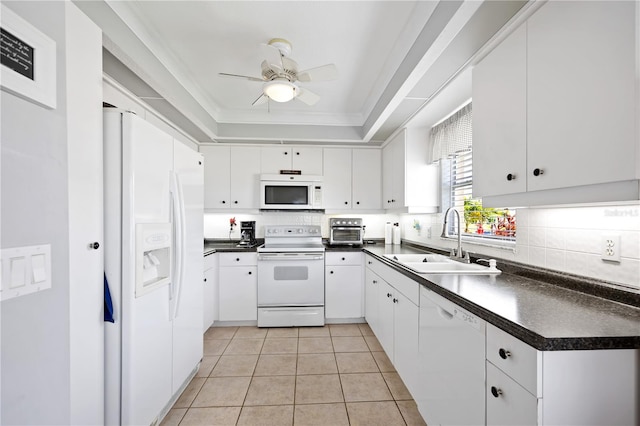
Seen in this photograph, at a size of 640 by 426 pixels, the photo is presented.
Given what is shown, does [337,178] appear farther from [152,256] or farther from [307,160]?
[152,256]

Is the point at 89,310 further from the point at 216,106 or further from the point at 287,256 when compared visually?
the point at 216,106

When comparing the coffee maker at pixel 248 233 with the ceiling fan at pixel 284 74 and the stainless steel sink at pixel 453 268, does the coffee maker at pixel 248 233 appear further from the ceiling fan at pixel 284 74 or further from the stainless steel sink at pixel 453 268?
the stainless steel sink at pixel 453 268

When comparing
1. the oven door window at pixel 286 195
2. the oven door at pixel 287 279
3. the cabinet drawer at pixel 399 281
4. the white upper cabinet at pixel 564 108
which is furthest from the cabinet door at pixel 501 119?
the oven door window at pixel 286 195

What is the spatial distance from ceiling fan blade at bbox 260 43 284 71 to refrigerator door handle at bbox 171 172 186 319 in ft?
3.14

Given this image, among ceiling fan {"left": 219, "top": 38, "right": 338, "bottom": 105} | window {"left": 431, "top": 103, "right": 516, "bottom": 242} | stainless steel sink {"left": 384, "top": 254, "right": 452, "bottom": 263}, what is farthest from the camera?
stainless steel sink {"left": 384, "top": 254, "right": 452, "bottom": 263}

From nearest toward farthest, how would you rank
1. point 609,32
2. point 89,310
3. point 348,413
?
point 609,32 → point 89,310 → point 348,413

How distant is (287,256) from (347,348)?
3.75ft

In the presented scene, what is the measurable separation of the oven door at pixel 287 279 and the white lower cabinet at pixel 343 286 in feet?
0.52

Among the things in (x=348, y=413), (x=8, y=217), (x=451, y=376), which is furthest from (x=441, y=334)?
(x=8, y=217)

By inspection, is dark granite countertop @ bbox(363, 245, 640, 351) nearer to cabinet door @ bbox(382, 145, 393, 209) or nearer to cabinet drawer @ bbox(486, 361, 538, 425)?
cabinet drawer @ bbox(486, 361, 538, 425)

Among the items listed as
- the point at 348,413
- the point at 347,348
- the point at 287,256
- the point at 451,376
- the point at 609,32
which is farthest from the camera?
the point at 287,256

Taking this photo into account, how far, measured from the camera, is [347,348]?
261 centimetres

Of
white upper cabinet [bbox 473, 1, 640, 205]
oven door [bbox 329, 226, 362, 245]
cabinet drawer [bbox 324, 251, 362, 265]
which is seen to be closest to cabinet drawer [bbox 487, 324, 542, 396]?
white upper cabinet [bbox 473, 1, 640, 205]

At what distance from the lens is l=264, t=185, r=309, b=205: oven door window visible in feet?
11.1
